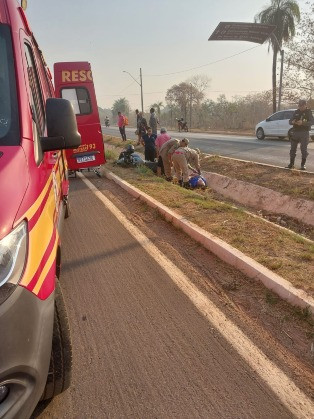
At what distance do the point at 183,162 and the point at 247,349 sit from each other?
6745 mm

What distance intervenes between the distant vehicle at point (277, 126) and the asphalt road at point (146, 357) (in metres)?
16.8

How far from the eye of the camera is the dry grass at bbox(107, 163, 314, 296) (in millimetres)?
3328

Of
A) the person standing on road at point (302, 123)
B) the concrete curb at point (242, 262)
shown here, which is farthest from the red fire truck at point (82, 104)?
the person standing on road at point (302, 123)

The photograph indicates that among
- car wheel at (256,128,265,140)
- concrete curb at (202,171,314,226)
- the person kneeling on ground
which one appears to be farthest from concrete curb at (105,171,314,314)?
car wheel at (256,128,265,140)

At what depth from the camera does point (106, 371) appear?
2246 mm

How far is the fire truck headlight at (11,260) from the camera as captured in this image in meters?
1.40

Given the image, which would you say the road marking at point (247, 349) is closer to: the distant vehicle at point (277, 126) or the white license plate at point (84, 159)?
the white license plate at point (84, 159)

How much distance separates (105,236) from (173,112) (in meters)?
69.0

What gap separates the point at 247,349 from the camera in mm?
2395

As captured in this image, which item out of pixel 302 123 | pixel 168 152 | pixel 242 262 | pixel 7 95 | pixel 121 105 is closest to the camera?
pixel 7 95

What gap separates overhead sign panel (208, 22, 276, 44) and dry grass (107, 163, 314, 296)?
94.7ft

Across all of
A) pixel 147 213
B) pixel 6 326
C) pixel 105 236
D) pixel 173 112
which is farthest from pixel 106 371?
pixel 173 112

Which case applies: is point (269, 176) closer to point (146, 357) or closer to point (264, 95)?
point (146, 357)

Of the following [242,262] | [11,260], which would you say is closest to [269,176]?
[242,262]
